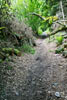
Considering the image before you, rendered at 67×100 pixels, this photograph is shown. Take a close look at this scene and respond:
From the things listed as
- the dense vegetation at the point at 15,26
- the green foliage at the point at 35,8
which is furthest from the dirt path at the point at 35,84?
the green foliage at the point at 35,8

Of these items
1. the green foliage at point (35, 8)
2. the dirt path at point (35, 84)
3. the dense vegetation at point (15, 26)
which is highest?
the green foliage at point (35, 8)

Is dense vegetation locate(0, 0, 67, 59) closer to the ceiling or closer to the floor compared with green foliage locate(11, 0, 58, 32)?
closer to the floor

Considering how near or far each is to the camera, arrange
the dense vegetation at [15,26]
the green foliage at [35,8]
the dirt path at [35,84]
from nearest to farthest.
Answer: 1. the dirt path at [35,84]
2. the dense vegetation at [15,26]
3. the green foliage at [35,8]

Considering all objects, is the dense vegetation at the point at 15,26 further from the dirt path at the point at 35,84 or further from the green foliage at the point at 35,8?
the dirt path at the point at 35,84

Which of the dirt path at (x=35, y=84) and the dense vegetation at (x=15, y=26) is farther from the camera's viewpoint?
the dense vegetation at (x=15, y=26)

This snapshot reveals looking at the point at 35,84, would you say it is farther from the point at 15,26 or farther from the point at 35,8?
the point at 35,8

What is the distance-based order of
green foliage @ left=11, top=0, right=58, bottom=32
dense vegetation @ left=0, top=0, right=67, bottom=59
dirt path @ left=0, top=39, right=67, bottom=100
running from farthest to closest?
1. green foliage @ left=11, top=0, right=58, bottom=32
2. dense vegetation @ left=0, top=0, right=67, bottom=59
3. dirt path @ left=0, top=39, right=67, bottom=100

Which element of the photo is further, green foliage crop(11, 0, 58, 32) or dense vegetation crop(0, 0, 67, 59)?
green foliage crop(11, 0, 58, 32)

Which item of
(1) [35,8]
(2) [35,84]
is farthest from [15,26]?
(1) [35,8]

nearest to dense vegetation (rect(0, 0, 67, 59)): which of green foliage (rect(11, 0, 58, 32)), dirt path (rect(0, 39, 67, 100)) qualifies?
A: green foliage (rect(11, 0, 58, 32))

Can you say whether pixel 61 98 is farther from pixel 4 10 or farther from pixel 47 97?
pixel 4 10

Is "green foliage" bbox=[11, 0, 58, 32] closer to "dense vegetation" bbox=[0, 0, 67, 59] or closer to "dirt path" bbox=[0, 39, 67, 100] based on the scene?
"dense vegetation" bbox=[0, 0, 67, 59]

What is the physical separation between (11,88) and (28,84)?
546 millimetres

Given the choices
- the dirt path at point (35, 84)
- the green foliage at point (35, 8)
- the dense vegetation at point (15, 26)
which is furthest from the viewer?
the green foliage at point (35, 8)
